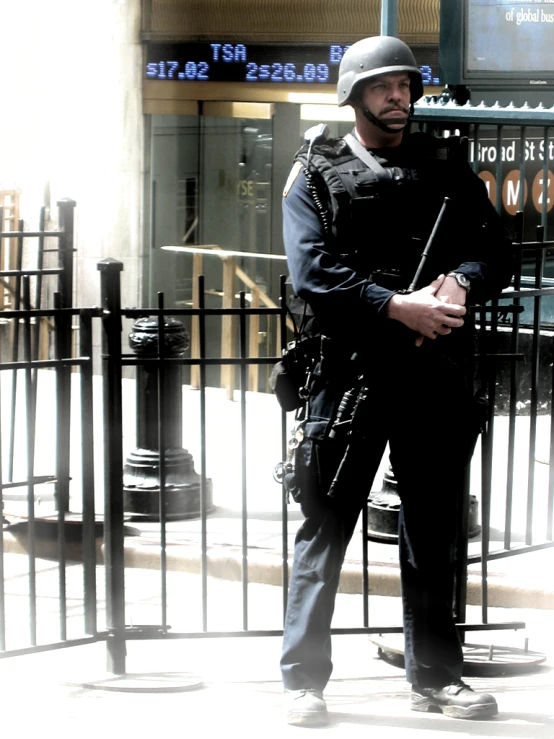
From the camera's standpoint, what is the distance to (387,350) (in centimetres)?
421

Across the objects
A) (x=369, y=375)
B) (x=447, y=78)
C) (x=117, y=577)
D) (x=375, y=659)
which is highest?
(x=447, y=78)

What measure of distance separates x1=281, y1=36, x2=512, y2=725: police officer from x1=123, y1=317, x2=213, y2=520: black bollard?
253 cm

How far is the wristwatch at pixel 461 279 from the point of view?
4.20 m

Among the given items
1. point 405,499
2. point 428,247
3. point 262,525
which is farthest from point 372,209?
point 262,525

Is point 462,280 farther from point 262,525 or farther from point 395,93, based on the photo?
point 262,525

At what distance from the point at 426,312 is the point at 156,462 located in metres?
3.08

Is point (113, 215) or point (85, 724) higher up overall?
point (113, 215)

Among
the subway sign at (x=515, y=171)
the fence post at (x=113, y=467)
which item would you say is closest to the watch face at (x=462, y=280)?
the fence post at (x=113, y=467)

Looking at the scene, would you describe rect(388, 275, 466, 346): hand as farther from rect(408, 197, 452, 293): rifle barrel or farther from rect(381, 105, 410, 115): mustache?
rect(381, 105, 410, 115): mustache

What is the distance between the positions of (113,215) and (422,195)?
7.73 metres

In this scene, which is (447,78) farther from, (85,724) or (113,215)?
(85,724)

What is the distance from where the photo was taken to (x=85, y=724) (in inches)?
171

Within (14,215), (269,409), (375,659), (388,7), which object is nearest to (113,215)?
(14,215)

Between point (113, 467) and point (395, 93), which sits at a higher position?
point (395, 93)
